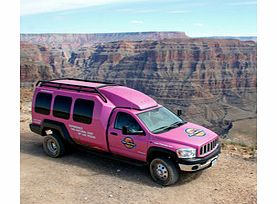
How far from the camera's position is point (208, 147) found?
7324 millimetres

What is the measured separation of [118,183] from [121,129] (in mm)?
1193

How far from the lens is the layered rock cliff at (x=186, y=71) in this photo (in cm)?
9738

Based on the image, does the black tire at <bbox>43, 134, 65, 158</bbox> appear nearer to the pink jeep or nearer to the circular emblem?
the pink jeep

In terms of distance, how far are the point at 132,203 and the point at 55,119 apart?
3634 millimetres

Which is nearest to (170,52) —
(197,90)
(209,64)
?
(209,64)

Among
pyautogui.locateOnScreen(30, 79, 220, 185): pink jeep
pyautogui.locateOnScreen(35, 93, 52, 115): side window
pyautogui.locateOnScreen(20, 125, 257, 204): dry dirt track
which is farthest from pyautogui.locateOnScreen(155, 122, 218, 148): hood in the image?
pyautogui.locateOnScreen(35, 93, 52, 115): side window

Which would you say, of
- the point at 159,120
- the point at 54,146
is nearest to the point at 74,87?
the point at 54,146

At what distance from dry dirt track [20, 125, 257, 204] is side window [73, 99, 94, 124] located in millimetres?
1155

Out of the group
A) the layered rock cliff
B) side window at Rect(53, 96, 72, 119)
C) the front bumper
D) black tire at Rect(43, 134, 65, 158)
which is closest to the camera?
the front bumper

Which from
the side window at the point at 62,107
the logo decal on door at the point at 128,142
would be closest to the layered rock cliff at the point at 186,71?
the side window at the point at 62,107

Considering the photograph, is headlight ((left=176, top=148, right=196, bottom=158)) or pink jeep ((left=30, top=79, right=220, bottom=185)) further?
pink jeep ((left=30, top=79, right=220, bottom=185))

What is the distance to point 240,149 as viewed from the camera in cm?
1027

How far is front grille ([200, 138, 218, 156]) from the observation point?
7104 millimetres
